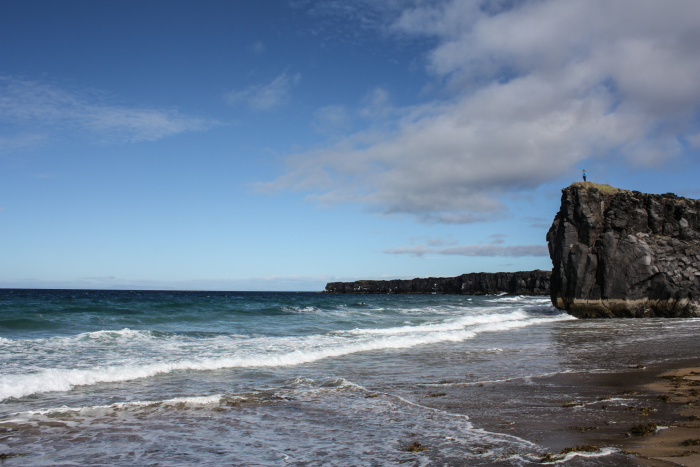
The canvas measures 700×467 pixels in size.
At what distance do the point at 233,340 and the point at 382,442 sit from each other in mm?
14061

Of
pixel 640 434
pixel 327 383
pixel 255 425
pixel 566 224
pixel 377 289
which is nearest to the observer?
pixel 640 434

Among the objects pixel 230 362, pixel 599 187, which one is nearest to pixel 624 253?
pixel 599 187

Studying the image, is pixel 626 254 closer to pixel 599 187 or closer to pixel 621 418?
pixel 599 187

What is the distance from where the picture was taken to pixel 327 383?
425 inches

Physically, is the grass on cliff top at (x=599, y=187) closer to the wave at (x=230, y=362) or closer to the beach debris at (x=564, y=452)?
the wave at (x=230, y=362)

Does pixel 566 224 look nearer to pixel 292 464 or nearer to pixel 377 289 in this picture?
pixel 292 464

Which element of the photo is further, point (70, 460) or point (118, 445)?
point (118, 445)

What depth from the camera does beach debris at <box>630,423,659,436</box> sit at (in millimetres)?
6317

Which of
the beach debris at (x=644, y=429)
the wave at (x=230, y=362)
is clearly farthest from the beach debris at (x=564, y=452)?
the wave at (x=230, y=362)

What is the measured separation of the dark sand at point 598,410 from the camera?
5727 mm

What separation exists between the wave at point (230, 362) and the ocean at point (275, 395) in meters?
0.06

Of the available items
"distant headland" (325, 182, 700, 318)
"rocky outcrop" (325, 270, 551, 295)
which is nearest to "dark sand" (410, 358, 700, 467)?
"distant headland" (325, 182, 700, 318)

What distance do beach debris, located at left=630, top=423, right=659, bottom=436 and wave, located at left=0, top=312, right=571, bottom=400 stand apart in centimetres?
952

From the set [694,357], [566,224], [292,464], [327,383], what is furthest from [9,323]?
[566,224]
